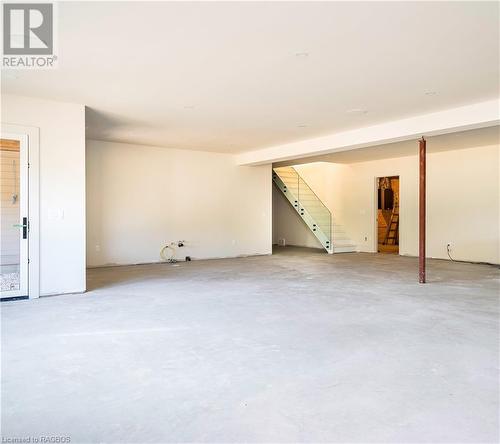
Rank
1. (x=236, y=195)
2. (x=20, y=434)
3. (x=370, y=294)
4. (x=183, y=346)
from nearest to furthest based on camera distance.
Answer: (x=20, y=434)
(x=183, y=346)
(x=370, y=294)
(x=236, y=195)

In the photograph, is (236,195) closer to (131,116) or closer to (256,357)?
(131,116)

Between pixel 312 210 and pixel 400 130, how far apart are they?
5.99 meters

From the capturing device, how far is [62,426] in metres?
2.29

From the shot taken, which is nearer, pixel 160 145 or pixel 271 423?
pixel 271 423

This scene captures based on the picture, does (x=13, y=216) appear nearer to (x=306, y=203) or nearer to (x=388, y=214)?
(x=306, y=203)

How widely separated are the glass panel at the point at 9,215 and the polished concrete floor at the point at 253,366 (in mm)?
491

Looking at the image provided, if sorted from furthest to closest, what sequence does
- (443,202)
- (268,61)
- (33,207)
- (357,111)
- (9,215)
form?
1. (443,202)
2. (357,111)
3. (33,207)
4. (9,215)
5. (268,61)

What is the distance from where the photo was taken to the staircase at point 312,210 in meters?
12.5

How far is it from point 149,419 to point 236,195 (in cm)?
897

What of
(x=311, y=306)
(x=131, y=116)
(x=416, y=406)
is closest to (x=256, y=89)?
(x=131, y=116)

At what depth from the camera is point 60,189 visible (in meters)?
5.91

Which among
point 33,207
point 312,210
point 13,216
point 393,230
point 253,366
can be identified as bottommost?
point 253,366

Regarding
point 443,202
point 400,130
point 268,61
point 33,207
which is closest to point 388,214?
point 443,202

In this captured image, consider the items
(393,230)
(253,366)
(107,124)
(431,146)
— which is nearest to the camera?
(253,366)
